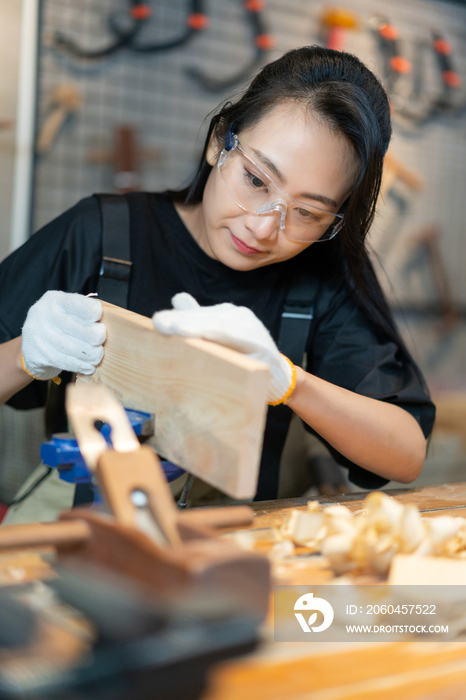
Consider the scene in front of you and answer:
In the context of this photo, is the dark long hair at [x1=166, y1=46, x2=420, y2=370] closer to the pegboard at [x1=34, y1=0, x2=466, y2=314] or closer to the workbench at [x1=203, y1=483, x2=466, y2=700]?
the workbench at [x1=203, y1=483, x2=466, y2=700]

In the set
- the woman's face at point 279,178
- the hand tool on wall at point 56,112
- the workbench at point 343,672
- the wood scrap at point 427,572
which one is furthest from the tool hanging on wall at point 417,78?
the workbench at point 343,672

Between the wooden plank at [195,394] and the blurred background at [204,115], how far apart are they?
37.4 inches

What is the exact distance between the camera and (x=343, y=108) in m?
1.25

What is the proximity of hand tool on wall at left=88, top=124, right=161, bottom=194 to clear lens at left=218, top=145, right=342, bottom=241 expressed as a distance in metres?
1.75

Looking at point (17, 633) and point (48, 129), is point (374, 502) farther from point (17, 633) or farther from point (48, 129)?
point (48, 129)

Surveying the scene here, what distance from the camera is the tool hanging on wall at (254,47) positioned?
3160mm

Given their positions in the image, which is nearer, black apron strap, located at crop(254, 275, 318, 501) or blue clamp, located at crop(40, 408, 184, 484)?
blue clamp, located at crop(40, 408, 184, 484)

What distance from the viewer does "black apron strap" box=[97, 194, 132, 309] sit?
4.66 feet

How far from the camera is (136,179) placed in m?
3.02

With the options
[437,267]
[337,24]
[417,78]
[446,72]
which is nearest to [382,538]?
[337,24]

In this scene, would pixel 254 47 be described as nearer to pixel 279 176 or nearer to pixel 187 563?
pixel 279 176

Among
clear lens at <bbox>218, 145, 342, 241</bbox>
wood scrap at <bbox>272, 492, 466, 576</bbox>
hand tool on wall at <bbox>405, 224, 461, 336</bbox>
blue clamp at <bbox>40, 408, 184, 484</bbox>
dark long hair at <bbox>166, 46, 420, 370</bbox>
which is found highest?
dark long hair at <bbox>166, 46, 420, 370</bbox>

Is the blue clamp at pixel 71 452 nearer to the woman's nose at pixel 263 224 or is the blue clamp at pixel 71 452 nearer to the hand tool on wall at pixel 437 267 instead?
the woman's nose at pixel 263 224

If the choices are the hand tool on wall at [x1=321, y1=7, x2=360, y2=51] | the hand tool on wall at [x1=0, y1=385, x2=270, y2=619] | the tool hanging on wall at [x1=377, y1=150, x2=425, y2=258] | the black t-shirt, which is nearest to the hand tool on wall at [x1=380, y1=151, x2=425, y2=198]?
the tool hanging on wall at [x1=377, y1=150, x2=425, y2=258]
